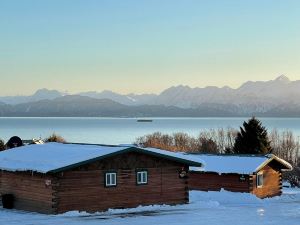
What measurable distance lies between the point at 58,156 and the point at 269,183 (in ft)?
→ 70.9

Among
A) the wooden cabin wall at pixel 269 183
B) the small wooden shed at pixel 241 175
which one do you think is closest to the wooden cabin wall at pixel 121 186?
the small wooden shed at pixel 241 175

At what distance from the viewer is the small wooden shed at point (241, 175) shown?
46844mm

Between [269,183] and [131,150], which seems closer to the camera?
[131,150]

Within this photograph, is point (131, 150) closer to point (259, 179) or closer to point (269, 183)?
point (259, 179)

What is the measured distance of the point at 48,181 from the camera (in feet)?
107

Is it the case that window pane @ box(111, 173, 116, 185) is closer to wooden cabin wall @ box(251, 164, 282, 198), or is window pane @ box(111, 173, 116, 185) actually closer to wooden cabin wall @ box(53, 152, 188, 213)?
wooden cabin wall @ box(53, 152, 188, 213)

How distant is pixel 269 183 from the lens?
4959 centimetres

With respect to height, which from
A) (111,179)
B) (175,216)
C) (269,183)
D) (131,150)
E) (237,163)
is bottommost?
(175,216)

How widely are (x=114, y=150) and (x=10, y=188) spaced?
7296mm

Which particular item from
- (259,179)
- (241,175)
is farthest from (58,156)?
(259,179)

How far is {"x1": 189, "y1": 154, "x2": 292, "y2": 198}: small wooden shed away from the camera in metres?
46.8

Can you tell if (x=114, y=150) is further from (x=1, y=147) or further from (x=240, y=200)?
(x=1, y=147)

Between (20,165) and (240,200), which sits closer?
(20,165)

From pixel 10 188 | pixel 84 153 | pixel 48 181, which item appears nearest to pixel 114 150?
pixel 84 153
